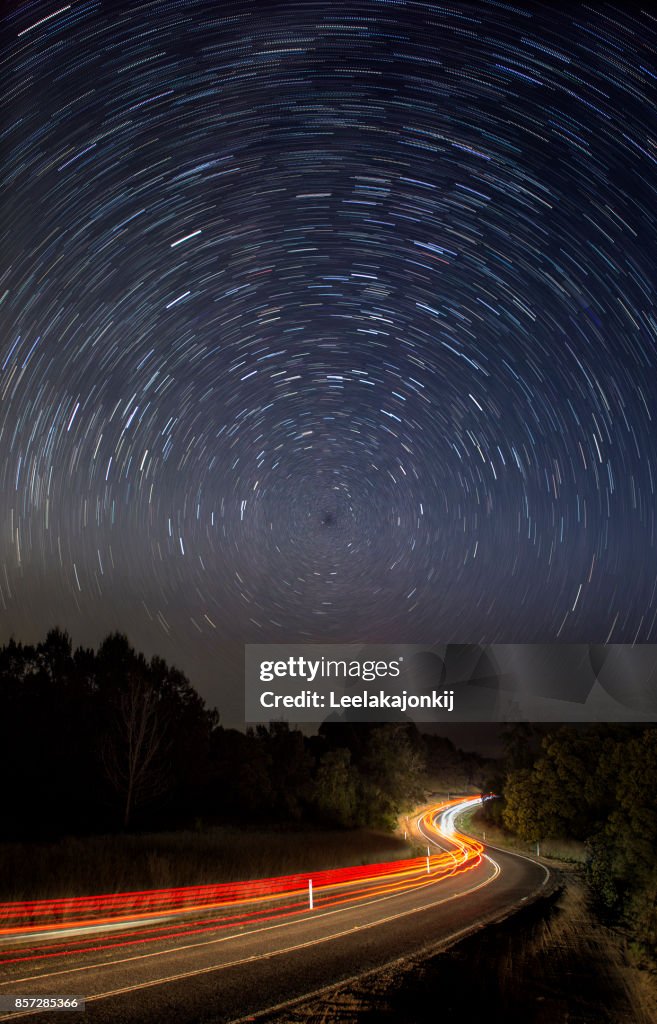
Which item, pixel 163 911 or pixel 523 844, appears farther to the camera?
pixel 523 844

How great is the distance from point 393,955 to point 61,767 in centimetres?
3958

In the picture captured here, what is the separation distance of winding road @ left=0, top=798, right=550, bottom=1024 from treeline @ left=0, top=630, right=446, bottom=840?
20409 millimetres

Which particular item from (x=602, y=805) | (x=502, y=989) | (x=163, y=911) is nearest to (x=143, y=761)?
(x=163, y=911)

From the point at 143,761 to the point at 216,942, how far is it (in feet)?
110

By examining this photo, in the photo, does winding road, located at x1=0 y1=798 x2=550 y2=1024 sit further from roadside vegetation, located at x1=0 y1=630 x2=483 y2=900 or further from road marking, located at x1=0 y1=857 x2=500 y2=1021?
roadside vegetation, located at x1=0 y1=630 x2=483 y2=900

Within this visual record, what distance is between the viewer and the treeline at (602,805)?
2722cm

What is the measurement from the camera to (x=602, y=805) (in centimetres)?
4959

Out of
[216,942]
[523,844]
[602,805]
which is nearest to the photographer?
[216,942]

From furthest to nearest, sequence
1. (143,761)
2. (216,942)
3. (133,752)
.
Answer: (143,761) → (133,752) → (216,942)

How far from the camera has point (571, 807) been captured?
52188mm

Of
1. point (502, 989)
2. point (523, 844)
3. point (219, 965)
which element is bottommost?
point (523, 844)

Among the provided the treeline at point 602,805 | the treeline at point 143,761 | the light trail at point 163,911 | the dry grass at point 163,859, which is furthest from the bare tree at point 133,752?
the treeline at point 602,805

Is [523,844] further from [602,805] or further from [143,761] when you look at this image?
[143,761]

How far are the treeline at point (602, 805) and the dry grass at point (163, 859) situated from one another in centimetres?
1310
